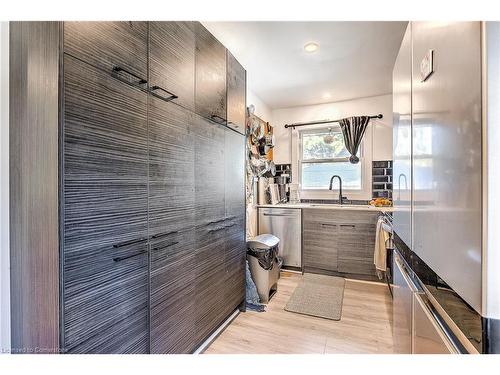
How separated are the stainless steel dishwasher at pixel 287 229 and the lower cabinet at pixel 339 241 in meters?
0.09

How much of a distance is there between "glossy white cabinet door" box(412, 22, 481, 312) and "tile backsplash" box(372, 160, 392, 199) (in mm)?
2894

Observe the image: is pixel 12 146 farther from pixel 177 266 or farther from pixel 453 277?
pixel 453 277

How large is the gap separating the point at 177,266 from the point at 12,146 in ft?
3.08

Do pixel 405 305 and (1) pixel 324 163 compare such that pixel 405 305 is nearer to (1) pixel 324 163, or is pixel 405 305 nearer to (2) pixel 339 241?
(2) pixel 339 241

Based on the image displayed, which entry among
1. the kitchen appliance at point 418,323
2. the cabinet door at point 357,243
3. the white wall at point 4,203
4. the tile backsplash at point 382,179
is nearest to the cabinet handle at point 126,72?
the white wall at point 4,203

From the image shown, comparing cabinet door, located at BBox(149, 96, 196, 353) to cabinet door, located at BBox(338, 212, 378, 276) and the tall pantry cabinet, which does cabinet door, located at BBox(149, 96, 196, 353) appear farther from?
cabinet door, located at BBox(338, 212, 378, 276)

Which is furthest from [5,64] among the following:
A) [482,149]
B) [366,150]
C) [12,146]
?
[366,150]

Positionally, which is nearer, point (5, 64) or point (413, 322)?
point (5, 64)

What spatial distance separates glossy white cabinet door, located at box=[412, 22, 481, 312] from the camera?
1.64 feet

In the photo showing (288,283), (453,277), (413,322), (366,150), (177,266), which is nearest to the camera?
(453,277)

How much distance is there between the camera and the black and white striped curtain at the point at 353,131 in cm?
344

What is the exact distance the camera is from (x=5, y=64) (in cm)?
79
